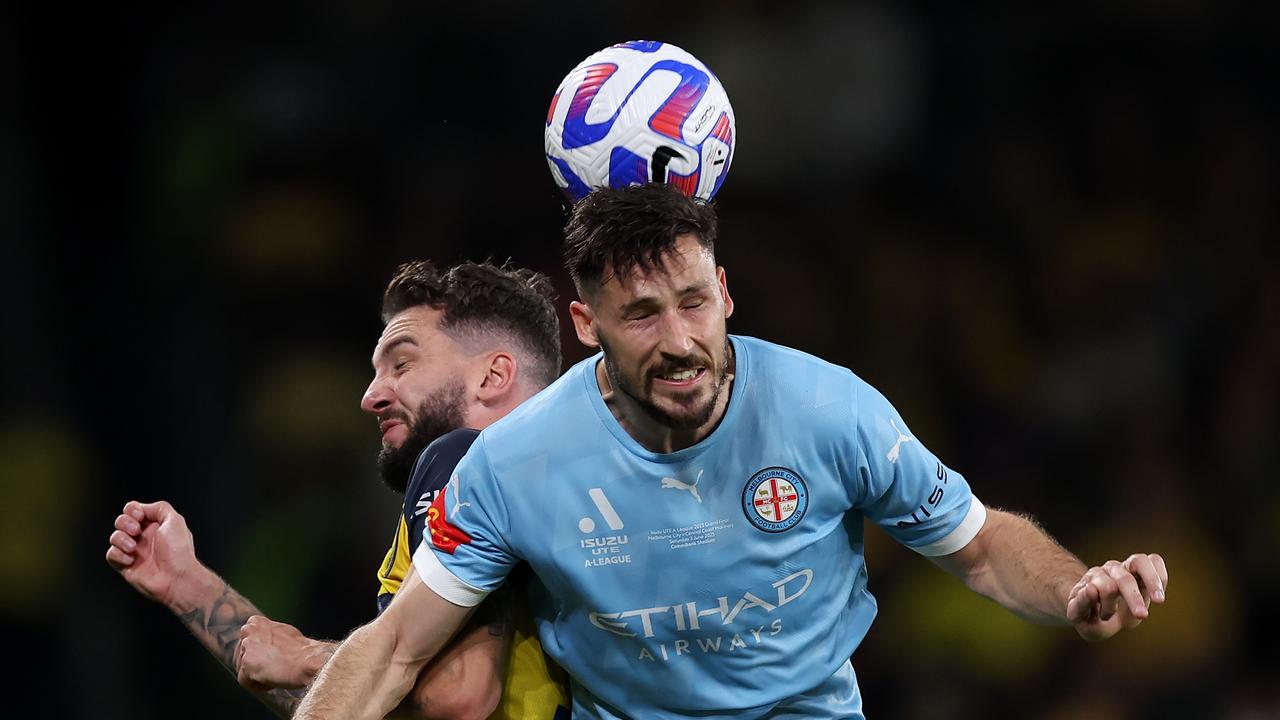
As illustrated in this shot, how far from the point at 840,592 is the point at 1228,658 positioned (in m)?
3.88

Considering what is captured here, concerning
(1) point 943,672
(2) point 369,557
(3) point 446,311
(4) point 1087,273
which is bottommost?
(1) point 943,672

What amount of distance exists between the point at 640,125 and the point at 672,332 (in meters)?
0.57

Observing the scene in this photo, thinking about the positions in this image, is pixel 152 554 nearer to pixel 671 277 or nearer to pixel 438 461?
pixel 438 461

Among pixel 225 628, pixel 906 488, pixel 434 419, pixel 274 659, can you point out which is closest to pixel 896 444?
pixel 906 488

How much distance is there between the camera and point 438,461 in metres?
3.69

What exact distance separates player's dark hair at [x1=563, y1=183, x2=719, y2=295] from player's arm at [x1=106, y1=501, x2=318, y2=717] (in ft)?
5.17

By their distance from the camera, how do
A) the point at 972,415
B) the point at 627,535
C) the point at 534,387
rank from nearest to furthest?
the point at 627,535
the point at 534,387
the point at 972,415

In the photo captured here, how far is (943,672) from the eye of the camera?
670cm

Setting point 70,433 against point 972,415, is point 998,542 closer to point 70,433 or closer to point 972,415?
point 972,415

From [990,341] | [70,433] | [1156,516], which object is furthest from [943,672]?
→ [70,433]

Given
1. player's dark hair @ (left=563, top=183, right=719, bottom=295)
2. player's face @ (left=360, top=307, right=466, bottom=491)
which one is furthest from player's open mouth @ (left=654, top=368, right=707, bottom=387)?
player's face @ (left=360, top=307, right=466, bottom=491)

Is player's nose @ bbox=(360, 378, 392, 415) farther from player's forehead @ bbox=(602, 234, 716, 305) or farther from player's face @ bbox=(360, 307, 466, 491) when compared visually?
player's forehead @ bbox=(602, 234, 716, 305)

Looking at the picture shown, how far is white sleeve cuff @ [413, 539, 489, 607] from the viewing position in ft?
11.0

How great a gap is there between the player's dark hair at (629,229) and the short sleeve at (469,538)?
482 mm
